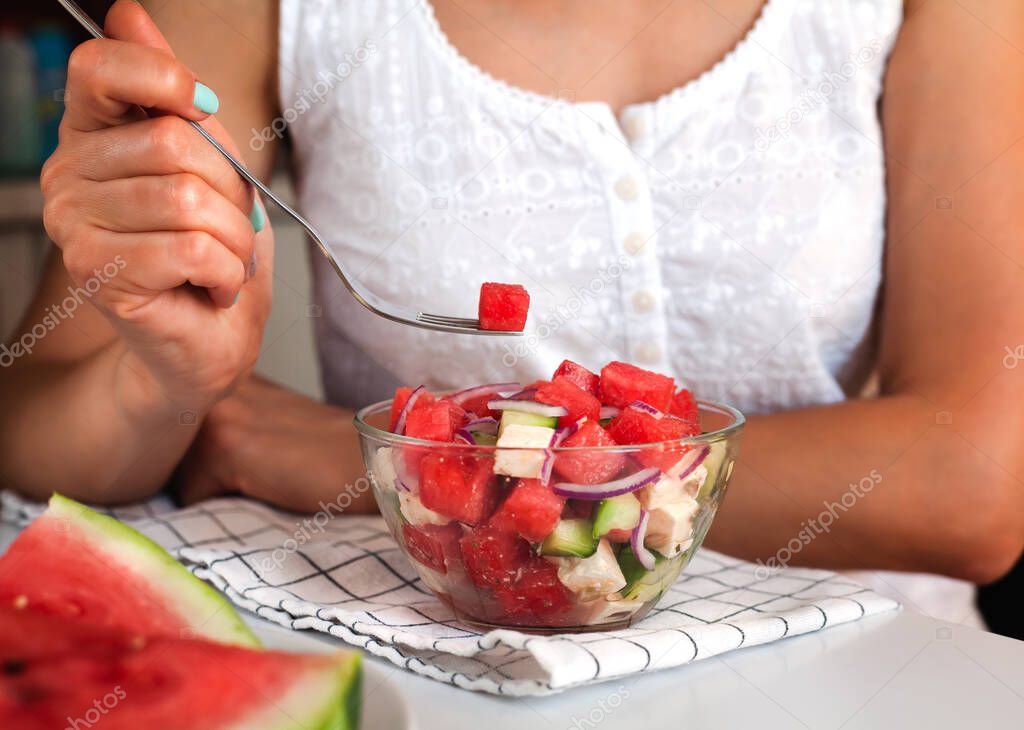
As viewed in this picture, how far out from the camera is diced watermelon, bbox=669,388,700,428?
0.70 m

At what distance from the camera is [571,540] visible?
574mm

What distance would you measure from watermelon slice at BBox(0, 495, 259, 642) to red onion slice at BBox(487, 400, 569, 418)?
21cm

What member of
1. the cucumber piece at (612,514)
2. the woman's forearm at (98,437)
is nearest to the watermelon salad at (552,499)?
the cucumber piece at (612,514)

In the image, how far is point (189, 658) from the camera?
459 millimetres

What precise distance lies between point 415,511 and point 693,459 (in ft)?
0.62

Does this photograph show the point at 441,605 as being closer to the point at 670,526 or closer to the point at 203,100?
the point at 670,526

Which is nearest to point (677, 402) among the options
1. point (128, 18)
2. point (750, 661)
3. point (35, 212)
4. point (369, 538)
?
point (750, 661)

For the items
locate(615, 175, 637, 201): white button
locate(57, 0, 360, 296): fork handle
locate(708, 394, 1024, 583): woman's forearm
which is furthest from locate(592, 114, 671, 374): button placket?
locate(57, 0, 360, 296): fork handle

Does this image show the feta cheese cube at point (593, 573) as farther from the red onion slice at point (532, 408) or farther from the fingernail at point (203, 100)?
the fingernail at point (203, 100)

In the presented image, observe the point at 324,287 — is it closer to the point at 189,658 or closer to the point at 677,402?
the point at 677,402

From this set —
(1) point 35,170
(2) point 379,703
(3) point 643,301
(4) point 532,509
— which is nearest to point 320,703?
(2) point 379,703

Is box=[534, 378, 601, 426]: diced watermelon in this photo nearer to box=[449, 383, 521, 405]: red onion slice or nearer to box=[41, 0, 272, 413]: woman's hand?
box=[449, 383, 521, 405]: red onion slice

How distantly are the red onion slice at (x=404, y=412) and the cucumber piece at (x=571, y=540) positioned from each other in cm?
15

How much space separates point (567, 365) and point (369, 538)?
27cm
